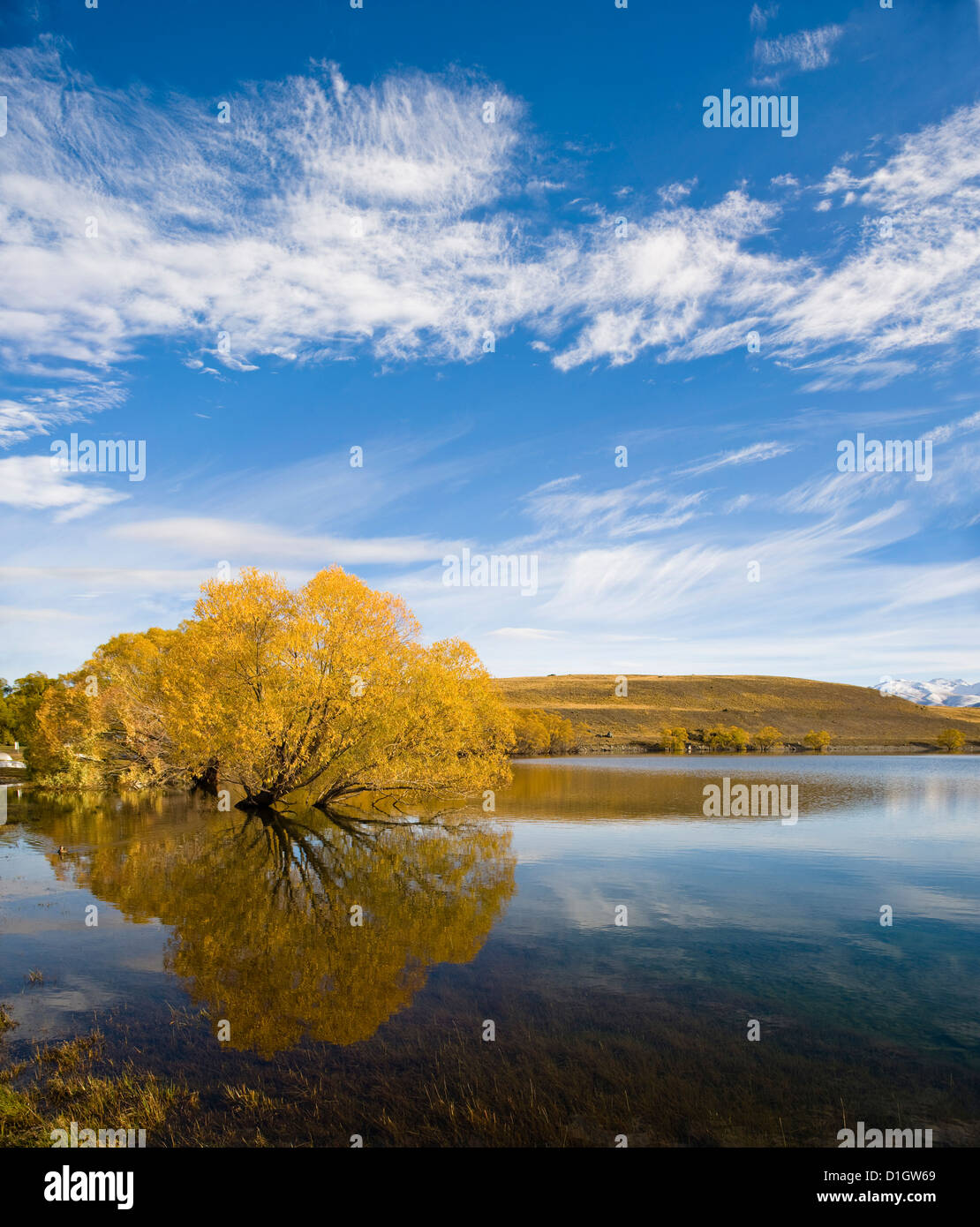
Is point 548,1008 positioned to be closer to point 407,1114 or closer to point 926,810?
point 407,1114

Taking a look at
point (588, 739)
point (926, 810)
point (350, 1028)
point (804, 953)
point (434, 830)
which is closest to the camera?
point (350, 1028)

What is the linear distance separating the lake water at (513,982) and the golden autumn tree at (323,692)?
23.4 ft

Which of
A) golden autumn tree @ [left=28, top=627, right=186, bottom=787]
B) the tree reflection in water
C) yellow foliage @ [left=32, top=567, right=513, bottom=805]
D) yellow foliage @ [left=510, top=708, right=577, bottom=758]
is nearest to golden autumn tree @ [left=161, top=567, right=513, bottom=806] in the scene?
yellow foliage @ [left=32, top=567, right=513, bottom=805]

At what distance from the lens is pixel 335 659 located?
4253 cm

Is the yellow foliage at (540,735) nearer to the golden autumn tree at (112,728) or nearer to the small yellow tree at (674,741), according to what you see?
the small yellow tree at (674,741)

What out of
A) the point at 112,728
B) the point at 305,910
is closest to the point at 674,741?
the point at 112,728

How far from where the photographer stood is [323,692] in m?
41.9

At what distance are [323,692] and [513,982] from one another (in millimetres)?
27460

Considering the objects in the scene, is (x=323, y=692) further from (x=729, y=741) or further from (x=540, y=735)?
(x=729, y=741)

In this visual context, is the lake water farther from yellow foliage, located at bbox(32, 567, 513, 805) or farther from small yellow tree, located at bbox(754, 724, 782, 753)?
small yellow tree, located at bbox(754, 724, 782, 753)
